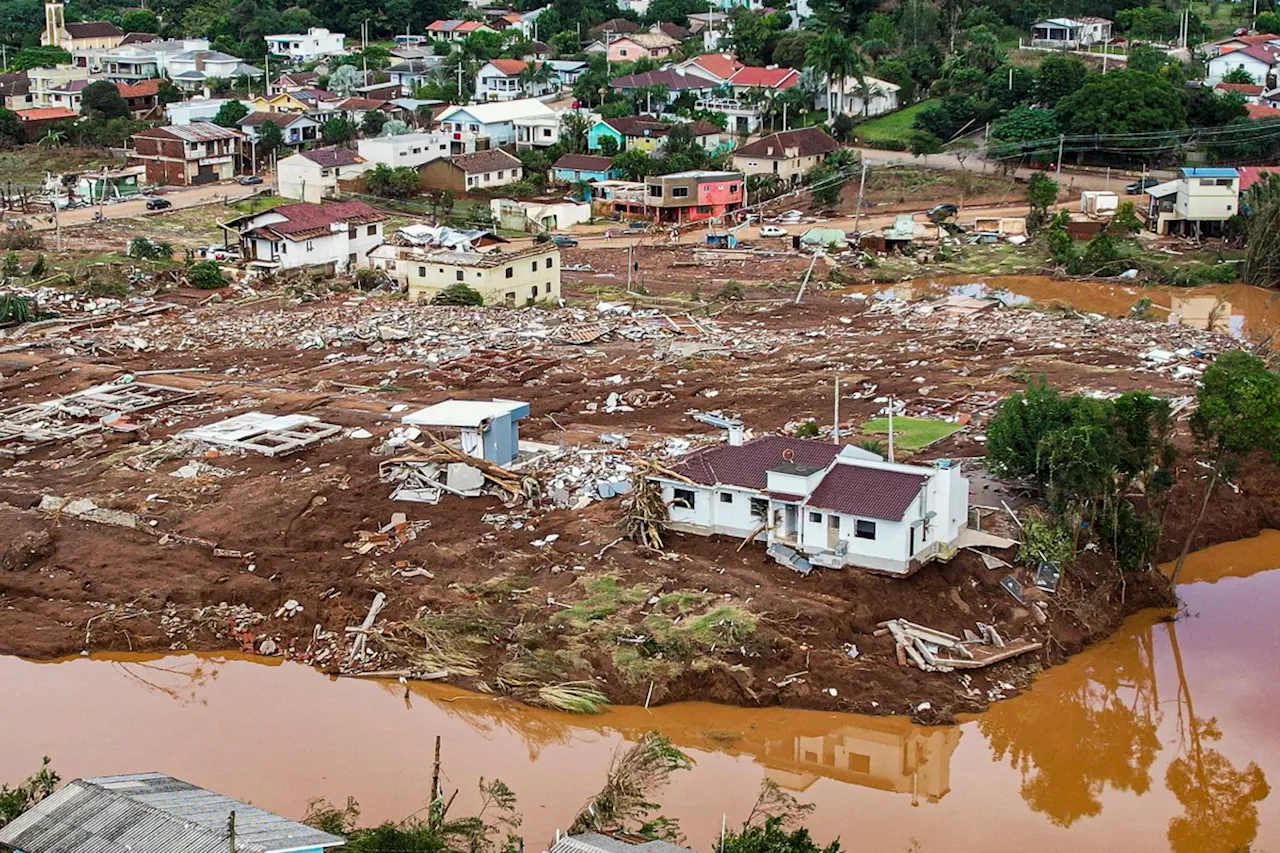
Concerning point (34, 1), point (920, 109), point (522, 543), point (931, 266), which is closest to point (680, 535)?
point (522, 543)

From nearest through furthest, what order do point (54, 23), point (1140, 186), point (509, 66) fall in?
point (1140, 186), point (509, 66), point (54, 23)

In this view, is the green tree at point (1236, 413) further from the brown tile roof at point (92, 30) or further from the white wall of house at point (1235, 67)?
the brown tile roof at point (92, 30)

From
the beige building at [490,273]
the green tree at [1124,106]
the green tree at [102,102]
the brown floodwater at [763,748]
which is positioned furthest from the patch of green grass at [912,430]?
the green tree at [102,102]

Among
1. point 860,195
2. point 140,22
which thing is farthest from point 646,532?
point 140,22

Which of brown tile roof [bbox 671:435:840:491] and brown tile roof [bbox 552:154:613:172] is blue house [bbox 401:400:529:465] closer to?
brown tile roof [bbox 671:435:840:491]

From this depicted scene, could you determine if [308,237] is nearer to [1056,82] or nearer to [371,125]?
[371,125]

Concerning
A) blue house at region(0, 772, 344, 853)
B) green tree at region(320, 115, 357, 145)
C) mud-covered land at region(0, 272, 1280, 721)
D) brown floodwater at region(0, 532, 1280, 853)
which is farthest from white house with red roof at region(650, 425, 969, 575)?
green tree at region(320, 115, 357, 145)

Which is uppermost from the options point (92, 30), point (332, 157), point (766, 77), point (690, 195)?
point (92, 30)

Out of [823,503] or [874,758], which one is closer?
[874,758]
